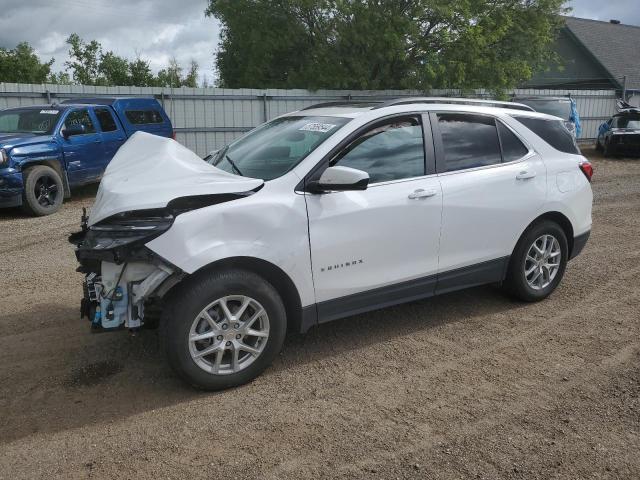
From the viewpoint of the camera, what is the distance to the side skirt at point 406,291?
396 cm

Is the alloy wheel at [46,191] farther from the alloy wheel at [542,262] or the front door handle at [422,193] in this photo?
the alloy wheel at [542,262]

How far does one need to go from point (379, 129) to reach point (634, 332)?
2.57 metres

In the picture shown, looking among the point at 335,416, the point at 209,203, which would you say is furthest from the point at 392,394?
the point at 209,203

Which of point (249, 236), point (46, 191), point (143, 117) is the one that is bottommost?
point (46, 191)

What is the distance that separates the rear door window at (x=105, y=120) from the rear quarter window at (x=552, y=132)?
8554mm

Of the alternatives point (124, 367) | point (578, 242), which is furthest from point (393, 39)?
point (124, 367)

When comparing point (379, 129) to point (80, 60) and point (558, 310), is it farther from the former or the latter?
point (80, 60)

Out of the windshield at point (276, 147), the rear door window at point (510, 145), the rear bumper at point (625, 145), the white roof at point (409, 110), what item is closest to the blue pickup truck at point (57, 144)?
the windshield at point (276, 147)

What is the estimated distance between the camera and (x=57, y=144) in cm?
1003

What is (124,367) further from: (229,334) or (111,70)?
(111,70)

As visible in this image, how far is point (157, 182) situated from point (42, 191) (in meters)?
7.10

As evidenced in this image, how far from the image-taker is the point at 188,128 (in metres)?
16.0

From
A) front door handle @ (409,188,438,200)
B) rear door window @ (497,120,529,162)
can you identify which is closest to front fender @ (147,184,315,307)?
front door handle @ (409,188,438,200)

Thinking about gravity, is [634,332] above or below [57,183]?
below
